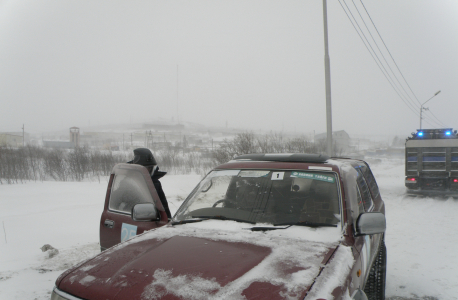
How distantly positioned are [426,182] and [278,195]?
47.8ft

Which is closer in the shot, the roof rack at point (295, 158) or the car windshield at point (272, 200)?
the car windshield at point (272, 200)

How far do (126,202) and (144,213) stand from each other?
2.75ft

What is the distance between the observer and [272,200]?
2836mm

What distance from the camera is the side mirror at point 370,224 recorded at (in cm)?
246

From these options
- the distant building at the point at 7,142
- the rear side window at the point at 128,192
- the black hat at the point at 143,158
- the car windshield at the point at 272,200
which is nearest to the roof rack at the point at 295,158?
the car windshield at the point at 272,200

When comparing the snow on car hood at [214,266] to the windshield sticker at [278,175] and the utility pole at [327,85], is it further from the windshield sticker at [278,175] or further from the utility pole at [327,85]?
the utility pole at [327,85]

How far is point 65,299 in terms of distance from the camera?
1.87 meters

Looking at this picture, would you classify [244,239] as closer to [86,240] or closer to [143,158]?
[143,158]

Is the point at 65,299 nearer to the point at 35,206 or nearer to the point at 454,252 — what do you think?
the point at 454,252

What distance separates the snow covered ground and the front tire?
1.63ft

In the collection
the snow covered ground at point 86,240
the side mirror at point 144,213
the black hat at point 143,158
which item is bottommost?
the snow covered ground at point 86,240

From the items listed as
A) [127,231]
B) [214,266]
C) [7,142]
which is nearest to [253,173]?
[214,266]

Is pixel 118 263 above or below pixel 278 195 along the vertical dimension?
below

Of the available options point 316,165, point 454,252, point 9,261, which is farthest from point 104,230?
point 454,252
